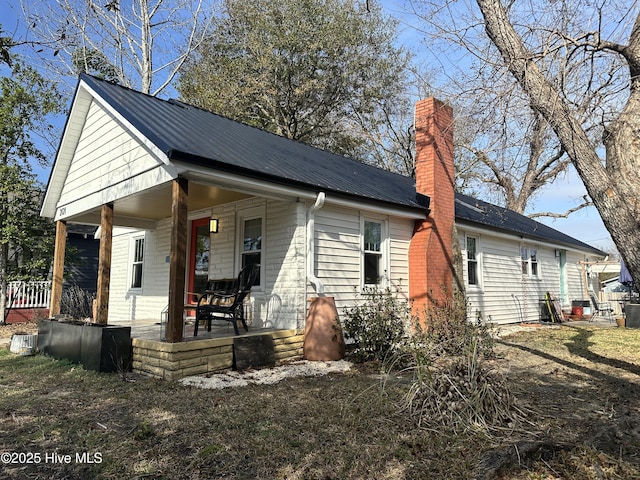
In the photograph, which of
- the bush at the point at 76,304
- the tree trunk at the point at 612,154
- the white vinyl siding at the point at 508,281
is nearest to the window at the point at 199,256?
the bush at the point at 76,304

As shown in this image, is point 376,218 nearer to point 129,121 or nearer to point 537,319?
point 129,121

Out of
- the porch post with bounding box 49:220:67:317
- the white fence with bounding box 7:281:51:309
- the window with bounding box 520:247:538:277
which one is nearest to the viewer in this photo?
the porch post with bounding box 49:220:67:317

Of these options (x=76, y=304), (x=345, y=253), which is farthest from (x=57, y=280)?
(x=345, y=253)

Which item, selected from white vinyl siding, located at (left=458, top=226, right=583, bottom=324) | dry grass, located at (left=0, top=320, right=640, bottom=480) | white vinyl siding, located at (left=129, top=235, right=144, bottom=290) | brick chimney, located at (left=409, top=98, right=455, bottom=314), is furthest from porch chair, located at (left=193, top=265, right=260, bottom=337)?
white vinyl siding, located at (left=458, top=226, right=583, bottom=324)

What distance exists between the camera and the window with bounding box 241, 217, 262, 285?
833cm

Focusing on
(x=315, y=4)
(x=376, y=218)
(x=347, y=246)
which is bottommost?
(x=347, y=246)

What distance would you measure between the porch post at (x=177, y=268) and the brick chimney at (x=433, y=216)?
16.9 ft

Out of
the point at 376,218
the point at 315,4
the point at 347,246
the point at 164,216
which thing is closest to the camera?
the point at 347,246

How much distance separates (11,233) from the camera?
12539mm

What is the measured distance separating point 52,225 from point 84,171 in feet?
19.5

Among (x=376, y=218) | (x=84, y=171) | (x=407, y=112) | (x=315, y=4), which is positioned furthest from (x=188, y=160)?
(x=407, y=112)

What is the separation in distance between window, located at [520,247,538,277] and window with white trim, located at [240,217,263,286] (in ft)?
29.7

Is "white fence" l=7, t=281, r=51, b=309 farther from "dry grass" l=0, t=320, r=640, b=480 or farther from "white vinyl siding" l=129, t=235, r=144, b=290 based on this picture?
"dry grass" l=0, t=320, r=640, b=480

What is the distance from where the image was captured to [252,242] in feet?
27.8
